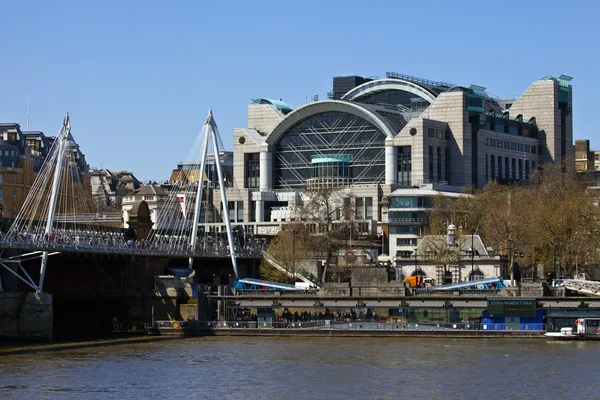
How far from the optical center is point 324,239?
14638 centimetres

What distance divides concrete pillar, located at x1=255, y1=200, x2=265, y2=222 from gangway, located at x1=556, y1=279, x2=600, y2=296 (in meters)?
85.5

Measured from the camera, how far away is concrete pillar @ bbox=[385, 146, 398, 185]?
196250 mm

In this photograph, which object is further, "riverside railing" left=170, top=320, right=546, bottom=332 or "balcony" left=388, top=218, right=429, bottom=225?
"balcony" left=388, top=218, right=429, bottom=225

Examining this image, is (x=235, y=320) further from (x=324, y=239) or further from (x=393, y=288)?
(x=324, y=239)

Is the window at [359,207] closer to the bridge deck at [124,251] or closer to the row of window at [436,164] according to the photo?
the row of window at [436,164]

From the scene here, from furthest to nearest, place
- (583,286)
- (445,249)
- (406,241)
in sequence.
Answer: (406,241)
(445,249)
(583,286)

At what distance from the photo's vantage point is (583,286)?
115438 millimetres

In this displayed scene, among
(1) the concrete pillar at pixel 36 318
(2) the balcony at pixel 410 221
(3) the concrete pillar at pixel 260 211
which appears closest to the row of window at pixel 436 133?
(3) the concrete pillar at pixel 260 211

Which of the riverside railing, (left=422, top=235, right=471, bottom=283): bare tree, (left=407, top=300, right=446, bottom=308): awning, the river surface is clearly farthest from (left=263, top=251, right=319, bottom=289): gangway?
the river surface

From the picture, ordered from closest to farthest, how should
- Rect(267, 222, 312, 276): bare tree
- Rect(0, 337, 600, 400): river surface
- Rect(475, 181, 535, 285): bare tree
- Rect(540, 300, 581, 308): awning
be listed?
1. Rect(0, 337, 600, 400): river surface
2. Rect(540, 300, 581, 308): awning
3. Rect(475, 181, 535, 285): bare tree
4. Rect(267, 222, 312, 276): bare tree

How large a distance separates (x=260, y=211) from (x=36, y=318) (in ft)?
314

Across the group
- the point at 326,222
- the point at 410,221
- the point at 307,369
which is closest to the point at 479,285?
the point at 326,222

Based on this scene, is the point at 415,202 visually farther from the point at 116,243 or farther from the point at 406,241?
the point at 116,243

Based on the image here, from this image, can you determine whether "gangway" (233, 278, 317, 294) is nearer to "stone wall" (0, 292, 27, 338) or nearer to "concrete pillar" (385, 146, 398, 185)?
"stone wall" (0, 292, 27, 338)
